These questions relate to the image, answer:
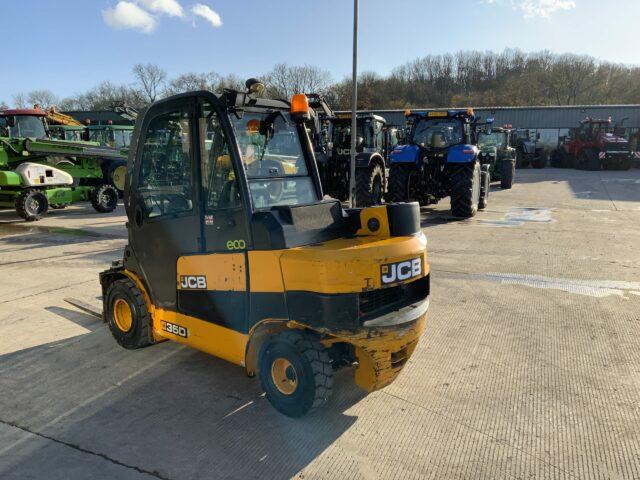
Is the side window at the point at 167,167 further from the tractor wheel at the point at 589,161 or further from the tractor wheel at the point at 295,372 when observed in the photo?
the tractor wheel at the point at 589,161

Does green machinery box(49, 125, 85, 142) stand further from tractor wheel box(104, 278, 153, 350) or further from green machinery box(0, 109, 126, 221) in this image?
tractor wheel box(104, 278, 153, 350)

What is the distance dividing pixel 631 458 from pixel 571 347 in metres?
1.56

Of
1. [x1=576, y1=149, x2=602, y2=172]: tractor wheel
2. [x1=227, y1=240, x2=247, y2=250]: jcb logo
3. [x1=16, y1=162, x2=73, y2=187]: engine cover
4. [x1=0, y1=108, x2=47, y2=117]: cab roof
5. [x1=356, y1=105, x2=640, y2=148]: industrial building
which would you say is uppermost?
[x1=356, y1=105, x2=640, y2=148]: industrial building

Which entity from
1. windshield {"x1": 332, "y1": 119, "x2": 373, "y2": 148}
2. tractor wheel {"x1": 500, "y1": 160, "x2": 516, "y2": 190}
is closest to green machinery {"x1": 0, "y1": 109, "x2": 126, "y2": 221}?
windshield {"x1": 332, "y1": 119, "x2": 373, "y2": 148}

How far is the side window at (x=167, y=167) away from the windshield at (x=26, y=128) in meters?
11.1

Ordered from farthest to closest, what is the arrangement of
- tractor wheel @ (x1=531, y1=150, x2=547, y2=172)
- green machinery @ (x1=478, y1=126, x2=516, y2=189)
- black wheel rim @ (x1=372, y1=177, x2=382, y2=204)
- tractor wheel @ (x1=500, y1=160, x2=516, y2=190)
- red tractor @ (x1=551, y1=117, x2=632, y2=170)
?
tractor wheel @ (x1=531, y1=150, x2=547, y2=172) < red tractor @ (x1=551, y1=117, x2=632, y2=170) < tractor wheel @ (x1=500, y1=160, x2=516, y2=190) < green machinery @ (x1=478, y1=126, x2=516, y2=189) < black wheel rim @ (x1=372, y1=177, x2=382, y2=204)

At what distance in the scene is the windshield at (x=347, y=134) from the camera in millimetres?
12891

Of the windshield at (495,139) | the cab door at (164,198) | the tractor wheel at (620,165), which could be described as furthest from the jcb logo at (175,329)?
the tractor wheel at (620,165)

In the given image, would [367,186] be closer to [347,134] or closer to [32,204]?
[347,134]

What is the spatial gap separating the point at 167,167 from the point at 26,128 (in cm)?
1175

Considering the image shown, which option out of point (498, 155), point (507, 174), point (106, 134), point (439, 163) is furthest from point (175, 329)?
point (498, 155)

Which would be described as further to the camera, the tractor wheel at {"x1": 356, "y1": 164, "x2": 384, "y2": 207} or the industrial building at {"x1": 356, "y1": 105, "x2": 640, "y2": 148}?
the industrial building at {"x1": 356, "y1": 105, "x2": 640, "y2": 148}

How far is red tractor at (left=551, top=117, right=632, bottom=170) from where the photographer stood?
24531 millimetres

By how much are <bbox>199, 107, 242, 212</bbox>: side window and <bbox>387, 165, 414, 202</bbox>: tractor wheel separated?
8.21 m
